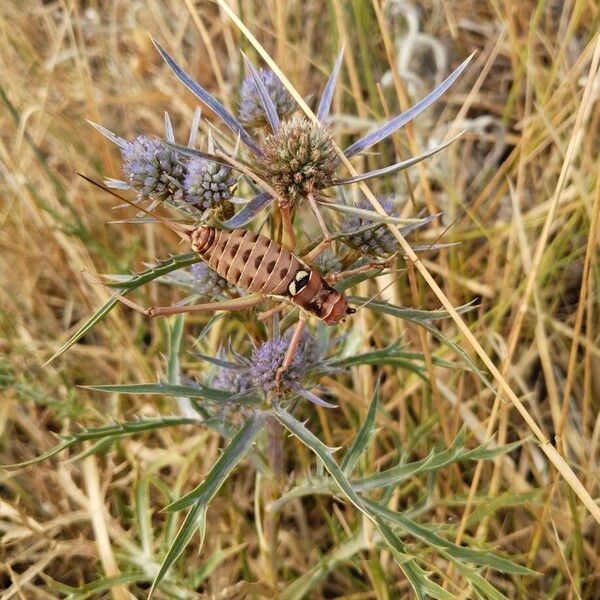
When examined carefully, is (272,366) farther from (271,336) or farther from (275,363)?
(271,336)

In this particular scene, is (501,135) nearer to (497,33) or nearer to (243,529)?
(497,33)

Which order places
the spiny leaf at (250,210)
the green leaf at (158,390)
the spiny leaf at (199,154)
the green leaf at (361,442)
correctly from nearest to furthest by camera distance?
the spiny leaf at (199,154) < the spiny leaf at (250,210) < the green leaf at (158,390) < the green leaf at (361,442)

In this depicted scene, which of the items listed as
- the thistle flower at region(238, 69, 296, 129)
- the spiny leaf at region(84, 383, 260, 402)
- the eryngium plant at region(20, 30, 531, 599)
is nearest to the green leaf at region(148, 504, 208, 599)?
the eryngium plant at region(20, 30, 531, 599)

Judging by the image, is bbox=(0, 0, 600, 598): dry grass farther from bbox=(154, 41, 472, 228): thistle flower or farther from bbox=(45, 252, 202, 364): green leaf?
bbox=(45, 252, 202, 364): green leaf

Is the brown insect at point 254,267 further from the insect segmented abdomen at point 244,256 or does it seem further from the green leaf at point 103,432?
the green leaf at point 103,432

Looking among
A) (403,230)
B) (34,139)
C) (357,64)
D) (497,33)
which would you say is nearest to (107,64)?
(34,139)

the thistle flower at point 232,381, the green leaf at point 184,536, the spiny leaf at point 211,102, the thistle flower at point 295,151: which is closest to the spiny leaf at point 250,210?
the thistle flower at point 295,151

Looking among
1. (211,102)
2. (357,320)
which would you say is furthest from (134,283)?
(357,320)
